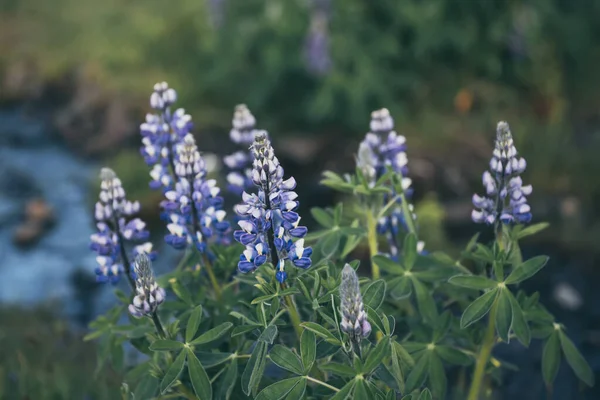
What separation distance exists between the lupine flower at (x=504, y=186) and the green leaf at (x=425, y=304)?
284 mm

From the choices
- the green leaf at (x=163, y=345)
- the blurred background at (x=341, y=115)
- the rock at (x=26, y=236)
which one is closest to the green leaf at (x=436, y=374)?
the green leaf at (x=163, y=345)

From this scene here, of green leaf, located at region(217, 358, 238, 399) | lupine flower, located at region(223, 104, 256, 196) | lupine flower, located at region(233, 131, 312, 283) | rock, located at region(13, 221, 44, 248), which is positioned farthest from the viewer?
rock, located at region(13, 221, 44, 248)

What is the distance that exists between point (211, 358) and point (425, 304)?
70 centimetres

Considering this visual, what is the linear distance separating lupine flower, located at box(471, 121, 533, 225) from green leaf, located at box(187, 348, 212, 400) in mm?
970

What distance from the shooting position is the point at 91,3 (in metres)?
8.21

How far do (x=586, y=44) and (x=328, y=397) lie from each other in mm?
4505

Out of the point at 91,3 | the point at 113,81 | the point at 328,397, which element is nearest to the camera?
the point at 328,397

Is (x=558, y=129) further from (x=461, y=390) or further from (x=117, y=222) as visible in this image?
(x=117, y=222)

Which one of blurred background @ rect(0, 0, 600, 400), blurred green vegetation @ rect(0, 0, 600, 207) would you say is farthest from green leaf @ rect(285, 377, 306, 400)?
blurred green vegetation @ rect(0, 0, 600, 207)

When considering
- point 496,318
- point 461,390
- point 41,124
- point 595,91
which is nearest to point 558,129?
point 595,91

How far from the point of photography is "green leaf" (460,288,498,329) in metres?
2.38

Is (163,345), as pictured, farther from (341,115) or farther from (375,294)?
(341,115)

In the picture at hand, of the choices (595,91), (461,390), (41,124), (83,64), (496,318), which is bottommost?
(461,390)

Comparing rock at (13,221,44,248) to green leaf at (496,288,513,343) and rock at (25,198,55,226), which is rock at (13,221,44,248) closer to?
rock at (25,198,55,226)
